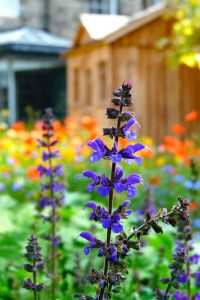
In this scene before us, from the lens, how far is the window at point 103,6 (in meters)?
23.5

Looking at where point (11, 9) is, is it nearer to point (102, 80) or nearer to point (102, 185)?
point (102, 80)

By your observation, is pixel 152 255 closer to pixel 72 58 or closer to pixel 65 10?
pixel 72 58

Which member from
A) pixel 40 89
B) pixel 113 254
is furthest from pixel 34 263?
pixel 40 89

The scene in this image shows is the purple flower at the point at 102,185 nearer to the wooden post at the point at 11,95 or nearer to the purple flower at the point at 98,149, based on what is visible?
the purple flower at the point at 98,149

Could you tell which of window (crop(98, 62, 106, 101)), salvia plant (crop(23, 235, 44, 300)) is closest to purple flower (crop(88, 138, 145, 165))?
salvia plant (crop(23, 235, 44, 300))

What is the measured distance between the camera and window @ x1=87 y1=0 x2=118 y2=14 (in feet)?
77.2

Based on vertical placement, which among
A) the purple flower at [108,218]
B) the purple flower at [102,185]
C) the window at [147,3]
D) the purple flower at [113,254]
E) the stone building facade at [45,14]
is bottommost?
the purple flower at [113,254]

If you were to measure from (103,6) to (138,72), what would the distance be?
844 centimetres

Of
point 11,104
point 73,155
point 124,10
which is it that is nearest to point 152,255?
point 73,155

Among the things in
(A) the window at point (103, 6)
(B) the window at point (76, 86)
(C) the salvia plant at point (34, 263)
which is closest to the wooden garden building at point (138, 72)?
(B) the window at point (76, 86)

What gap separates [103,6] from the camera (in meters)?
23.8

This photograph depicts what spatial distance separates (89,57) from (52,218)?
13.7 m

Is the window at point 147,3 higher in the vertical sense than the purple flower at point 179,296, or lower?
higher

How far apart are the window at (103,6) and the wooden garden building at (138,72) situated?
6838 millimetres
